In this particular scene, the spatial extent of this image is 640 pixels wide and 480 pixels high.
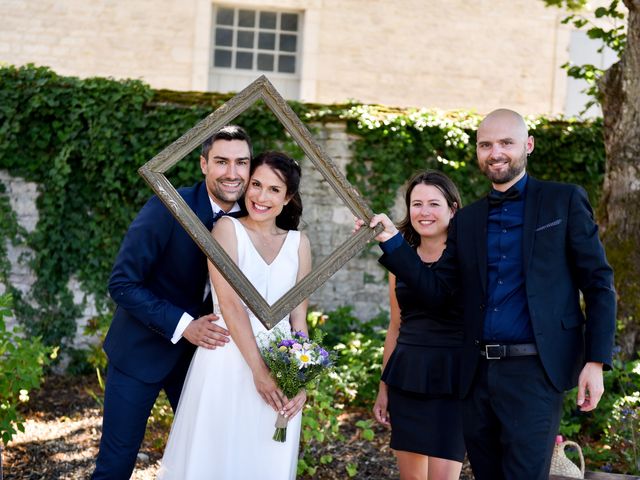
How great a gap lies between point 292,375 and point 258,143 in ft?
16.2

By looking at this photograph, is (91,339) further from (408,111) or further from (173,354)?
(173,354)

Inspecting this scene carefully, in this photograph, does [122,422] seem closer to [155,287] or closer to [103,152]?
[155,287]

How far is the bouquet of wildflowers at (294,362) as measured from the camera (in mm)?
3287

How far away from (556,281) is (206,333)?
1.49 meters

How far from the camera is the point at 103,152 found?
7770 mm

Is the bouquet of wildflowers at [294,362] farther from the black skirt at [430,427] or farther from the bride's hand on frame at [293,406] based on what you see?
the black skirt at [430,427]

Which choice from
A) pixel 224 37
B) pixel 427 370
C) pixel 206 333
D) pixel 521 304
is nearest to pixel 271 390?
pixel 206 333

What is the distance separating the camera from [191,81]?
1152 centimetres

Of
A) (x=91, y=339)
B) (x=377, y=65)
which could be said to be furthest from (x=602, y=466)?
(x=377, y=65)

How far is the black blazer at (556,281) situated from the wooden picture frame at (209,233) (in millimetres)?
284

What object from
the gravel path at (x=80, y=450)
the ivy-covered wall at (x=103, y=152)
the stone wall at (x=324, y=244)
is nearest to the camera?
the gravel path at (x=80, y=450)

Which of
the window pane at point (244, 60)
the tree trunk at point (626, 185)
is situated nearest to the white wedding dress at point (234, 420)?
the tree trunk at point (626, 185)

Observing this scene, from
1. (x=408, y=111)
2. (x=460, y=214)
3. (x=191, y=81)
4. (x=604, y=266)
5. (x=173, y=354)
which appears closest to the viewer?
(x=604, y=266)

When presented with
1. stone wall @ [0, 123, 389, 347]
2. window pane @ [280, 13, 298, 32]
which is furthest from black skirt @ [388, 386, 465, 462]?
window pane @ [280, 13, 298, 32]
